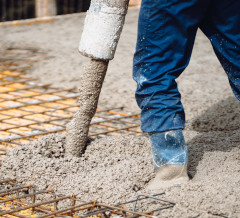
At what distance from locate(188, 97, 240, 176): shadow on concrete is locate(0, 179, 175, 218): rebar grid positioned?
1.41 ft

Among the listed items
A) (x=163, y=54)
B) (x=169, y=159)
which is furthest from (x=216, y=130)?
(x=163, y=54)

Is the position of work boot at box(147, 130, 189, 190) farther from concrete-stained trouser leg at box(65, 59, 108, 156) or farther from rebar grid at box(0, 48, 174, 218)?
concrete-stained trouser leg at box(65, 59, 108, 156)

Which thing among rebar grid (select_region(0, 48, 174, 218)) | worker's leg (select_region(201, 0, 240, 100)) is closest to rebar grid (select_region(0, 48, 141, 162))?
rebar grid (select_region(0, 48, 174, 218))

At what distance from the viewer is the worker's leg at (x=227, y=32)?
2021mm

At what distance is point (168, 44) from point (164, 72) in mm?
121

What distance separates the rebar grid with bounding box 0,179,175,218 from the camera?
1.83 metres

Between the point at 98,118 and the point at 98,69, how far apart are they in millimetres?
951

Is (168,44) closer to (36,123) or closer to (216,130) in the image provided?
(216,130)

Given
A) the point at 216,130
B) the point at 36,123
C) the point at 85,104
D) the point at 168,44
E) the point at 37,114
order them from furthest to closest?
the point at 37,114 → the point at 36,123 → the point at 216,130 → the point at 85,104 → the point at 168,44

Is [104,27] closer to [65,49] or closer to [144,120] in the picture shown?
[144,120]

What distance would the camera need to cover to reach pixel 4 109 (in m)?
3.28

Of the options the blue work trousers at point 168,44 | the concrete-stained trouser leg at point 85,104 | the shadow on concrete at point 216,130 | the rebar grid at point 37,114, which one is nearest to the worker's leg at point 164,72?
the blue work trousers at point 168,44

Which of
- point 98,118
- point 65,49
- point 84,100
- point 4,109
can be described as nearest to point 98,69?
point 84,100

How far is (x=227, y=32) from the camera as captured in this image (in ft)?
6.78
